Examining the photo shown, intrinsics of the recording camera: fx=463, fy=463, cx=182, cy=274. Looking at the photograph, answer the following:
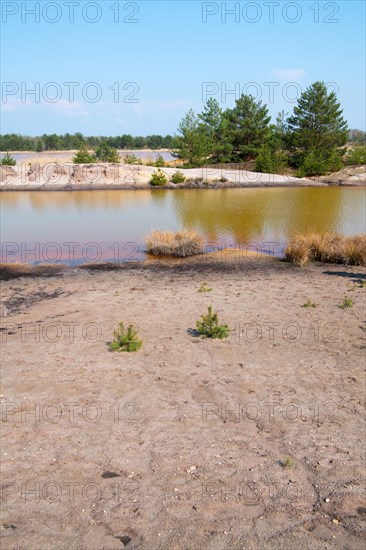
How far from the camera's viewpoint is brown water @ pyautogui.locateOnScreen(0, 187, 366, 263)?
1589 cm

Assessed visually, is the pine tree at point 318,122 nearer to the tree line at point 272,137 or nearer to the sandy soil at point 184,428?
the tree line at point 272,137

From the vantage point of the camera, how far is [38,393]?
17.9ft

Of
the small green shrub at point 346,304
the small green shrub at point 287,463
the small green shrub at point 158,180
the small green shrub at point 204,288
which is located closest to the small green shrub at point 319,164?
the small green shrub at point 158,180

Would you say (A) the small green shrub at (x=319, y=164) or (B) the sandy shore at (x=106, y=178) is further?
(A) the small green shrub at (x=319, y=164)

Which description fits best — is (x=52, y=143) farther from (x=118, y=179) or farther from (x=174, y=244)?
(x=174, y=244)

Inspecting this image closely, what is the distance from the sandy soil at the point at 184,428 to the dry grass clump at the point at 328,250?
402cm

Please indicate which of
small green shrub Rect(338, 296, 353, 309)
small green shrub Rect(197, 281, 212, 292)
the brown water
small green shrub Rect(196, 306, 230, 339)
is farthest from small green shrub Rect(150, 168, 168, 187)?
small green shrub Rect(196, 306, 230, 339)

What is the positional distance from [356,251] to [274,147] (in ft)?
125

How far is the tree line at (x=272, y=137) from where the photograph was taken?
44.2 meters

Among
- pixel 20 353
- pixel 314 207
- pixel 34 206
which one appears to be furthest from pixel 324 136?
pixel 20 353

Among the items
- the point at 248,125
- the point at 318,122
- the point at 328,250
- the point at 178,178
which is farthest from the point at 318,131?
the point at 328,250

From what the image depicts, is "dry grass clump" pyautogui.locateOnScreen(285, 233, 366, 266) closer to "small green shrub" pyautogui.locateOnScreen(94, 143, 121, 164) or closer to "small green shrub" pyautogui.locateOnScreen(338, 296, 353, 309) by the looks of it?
"small green shrub" pyautogui.locateOnScreen(338, 296, 353, 309)

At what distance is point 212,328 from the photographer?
7145mm

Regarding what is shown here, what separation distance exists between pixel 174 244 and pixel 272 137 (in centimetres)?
3903
